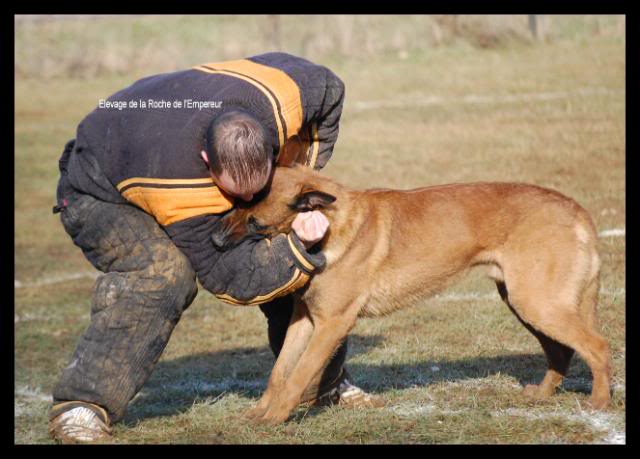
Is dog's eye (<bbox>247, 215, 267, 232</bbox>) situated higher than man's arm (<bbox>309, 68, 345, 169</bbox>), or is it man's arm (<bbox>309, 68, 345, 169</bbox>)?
man's arm (<bbox>309, 68, 345, 169</bbox>)

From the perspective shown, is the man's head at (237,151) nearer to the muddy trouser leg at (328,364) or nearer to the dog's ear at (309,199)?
the dog's ear at (309,199)

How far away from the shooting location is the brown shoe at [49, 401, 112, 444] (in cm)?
505

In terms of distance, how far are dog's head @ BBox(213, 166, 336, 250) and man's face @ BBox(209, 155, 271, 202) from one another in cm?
17

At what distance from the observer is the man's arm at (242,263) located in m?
4.88

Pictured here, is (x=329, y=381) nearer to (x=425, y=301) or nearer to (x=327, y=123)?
(x=327, y=123)

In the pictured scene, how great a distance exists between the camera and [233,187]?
4.65 metres

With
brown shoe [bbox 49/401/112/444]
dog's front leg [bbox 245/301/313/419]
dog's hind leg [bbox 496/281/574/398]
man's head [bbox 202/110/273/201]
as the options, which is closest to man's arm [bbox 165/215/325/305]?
man's head [bbox 202/110/273/201]

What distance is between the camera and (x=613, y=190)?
11367 millimetres

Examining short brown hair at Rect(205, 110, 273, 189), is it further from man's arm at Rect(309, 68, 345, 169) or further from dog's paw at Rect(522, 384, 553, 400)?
dog's paw at Rect(522, 384, 553, 400)

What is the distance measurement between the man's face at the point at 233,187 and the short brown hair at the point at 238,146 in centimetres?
2

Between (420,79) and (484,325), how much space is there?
11.7m

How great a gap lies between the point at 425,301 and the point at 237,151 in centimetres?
398

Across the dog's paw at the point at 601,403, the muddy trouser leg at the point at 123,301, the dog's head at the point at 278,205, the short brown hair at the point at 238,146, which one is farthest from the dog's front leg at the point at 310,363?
the dog's paw at the point at 601,403

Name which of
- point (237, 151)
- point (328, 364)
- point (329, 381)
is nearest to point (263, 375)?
point (329, 381)
